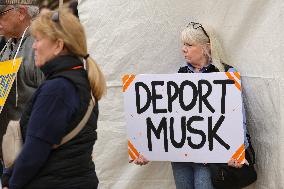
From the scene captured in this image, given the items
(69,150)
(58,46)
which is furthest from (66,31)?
(69,150)

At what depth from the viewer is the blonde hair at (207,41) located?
3.66 metres

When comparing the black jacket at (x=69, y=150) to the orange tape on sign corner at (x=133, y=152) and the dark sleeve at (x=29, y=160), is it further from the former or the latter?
the orange tape on sign corner at (x=133, y=152)

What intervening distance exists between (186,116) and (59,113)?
4.23ft

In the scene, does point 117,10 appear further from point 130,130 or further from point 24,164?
point 24,164

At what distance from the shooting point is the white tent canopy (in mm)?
3584

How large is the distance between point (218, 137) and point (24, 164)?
4.61ft

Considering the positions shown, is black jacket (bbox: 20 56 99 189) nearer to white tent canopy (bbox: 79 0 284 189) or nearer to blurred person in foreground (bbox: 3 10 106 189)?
blurred person in foreground (bbox: 3 10 106 189)

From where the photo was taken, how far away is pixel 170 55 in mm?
4145

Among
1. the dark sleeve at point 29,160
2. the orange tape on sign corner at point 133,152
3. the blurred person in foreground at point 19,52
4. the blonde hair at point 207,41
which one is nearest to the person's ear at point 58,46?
the dark sleeve at point 29,160

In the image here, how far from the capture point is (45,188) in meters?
2.60

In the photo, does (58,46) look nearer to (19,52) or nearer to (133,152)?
(19,52)

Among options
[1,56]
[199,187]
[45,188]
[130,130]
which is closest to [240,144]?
[199,187]

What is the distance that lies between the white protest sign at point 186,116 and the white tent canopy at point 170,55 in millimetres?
255

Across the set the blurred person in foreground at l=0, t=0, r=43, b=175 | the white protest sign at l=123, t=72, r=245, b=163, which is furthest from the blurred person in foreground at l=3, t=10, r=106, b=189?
the white protest sign at l=123, t=72, r=245, b=163
